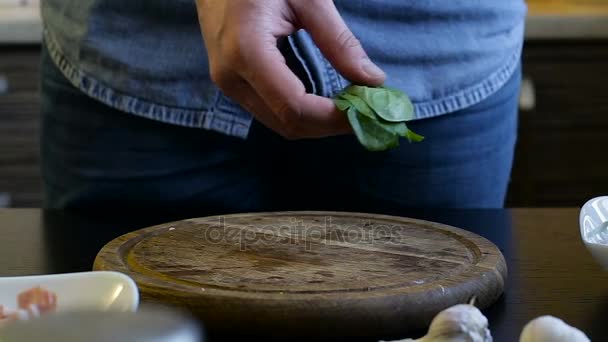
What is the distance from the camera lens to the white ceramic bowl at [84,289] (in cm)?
61

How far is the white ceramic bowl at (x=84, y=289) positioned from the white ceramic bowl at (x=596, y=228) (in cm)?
34

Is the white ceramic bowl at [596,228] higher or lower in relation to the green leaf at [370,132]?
lower

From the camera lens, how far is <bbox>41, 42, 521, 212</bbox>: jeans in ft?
3.43

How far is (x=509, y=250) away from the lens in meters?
0.88

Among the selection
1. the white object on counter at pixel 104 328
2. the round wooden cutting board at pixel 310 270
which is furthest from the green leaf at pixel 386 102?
the white object on counter at pixel 104 328

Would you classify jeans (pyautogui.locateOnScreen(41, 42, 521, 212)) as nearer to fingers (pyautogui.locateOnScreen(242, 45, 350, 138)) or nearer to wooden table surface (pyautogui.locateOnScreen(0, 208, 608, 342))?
wooden table surface (pyautogui.locateOnScreen(0, 208, 608, 342))

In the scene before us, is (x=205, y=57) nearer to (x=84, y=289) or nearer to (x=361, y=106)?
(x=361, y=106)

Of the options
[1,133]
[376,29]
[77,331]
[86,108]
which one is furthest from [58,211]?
[1,133]

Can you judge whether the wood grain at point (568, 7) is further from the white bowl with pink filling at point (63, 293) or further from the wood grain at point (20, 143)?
the white bowl with pink filling at point (63, 293)

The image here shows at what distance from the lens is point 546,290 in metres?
0.75

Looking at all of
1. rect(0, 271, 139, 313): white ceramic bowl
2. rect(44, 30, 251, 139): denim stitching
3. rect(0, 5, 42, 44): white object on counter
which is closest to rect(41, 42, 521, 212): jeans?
rect(44, 30, 251, 139): denim stitching

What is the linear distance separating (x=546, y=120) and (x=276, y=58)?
1.28 m

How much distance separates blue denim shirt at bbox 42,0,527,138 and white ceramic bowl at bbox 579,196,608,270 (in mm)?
264

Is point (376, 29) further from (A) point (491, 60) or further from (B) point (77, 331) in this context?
(B) point (77, 331)
